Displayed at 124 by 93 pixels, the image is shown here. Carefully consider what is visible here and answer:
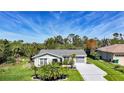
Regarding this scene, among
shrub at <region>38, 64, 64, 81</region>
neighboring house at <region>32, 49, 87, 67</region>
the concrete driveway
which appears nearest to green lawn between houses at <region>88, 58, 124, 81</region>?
the concrete driveway

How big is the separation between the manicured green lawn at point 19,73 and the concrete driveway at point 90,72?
0.29ft

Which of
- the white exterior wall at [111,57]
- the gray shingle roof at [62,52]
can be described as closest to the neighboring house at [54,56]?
the gray shingle roof at [62,52]

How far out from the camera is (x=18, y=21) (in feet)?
21.5

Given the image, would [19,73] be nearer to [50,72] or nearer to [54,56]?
[50,72]

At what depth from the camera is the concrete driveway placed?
657cm

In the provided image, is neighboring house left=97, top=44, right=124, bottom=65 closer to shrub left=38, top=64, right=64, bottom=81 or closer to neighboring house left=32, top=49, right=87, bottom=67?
neighboring house left=32, top=49, right=87, bottom=67

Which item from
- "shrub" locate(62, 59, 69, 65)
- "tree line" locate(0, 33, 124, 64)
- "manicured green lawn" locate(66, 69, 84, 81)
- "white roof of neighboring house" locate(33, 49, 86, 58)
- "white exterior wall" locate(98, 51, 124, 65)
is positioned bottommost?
"manicured green lawn" locate(66, 69, 84, 81)

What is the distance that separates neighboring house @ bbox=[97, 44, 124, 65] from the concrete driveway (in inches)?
9.9

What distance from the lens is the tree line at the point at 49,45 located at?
656 cm

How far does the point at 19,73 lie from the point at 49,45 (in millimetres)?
713

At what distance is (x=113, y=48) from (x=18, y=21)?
5.65 ft

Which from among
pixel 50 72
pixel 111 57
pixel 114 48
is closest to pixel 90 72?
pixel 111 57
